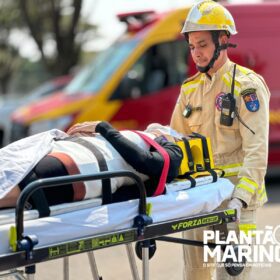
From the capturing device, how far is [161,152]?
3420mm

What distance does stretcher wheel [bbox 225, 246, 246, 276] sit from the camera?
3652 millimetres

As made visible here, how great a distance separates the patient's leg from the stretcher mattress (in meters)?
0.15

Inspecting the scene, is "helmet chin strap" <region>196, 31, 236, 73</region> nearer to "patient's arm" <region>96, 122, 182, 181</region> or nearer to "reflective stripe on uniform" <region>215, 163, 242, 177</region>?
"reflective stripe on uniform" <region>215, 163, 242, 177</region>

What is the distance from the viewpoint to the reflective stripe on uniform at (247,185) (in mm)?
3678

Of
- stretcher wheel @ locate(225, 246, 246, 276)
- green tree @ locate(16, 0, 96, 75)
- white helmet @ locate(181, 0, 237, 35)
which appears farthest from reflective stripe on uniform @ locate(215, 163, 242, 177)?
green tree @ locate(16, 0, 96, 75)

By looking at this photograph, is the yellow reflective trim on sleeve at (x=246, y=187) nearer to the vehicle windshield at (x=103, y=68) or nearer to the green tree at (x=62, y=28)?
the vehicle windshield at (x=103, y=68)

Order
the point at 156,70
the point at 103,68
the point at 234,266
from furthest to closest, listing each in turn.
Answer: the point at 103,68
the point at 156,70
the point at 234,266

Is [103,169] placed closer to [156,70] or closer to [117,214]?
[117,214]

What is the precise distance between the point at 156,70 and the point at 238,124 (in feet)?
19.0

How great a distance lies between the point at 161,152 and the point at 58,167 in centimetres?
53

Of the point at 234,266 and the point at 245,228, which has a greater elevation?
the point at 245,228

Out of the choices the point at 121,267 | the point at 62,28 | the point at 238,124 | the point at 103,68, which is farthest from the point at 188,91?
the point at 62,28

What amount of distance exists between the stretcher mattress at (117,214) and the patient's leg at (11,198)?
0.15m

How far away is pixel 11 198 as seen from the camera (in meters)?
3.02
